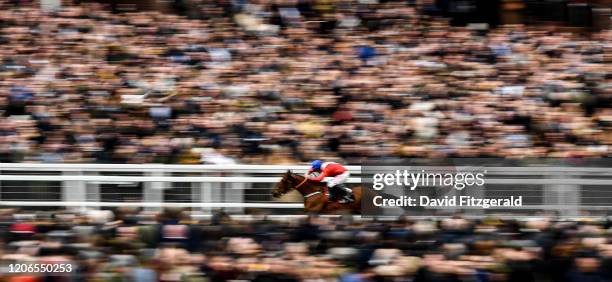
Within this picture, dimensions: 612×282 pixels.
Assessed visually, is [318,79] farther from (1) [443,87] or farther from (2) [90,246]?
(2) [90,246]

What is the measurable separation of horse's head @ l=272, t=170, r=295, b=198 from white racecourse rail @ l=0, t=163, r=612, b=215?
0.15 m

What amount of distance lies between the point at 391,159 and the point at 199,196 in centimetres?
248

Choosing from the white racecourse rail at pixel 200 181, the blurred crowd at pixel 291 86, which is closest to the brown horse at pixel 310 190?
the white racecourse rail at pixel 200 181

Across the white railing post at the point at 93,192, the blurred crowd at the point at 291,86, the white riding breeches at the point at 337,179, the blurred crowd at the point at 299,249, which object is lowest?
the blurred crowd at the point at 299,249

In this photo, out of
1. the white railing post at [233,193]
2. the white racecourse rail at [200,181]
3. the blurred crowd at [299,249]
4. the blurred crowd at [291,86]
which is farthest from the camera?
the blurred crowd at [291,86]

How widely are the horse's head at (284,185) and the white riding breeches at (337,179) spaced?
453mm

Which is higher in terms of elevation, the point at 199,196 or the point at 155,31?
the point at 155,31

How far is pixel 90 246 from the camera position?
1449cm

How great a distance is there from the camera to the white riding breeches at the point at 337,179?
55.5 ft

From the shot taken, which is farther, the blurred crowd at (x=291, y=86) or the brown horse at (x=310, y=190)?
the blurred crowd at (x=291, y=86)

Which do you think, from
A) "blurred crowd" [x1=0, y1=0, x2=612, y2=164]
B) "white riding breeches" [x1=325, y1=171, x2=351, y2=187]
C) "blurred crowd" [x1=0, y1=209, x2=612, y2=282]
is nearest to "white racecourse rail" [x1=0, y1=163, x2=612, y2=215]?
"white riding breeches" [x1=325, y1=171, x2=351, y2=187]

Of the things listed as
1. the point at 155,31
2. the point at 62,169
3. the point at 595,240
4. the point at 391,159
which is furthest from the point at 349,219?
the point at 155,31

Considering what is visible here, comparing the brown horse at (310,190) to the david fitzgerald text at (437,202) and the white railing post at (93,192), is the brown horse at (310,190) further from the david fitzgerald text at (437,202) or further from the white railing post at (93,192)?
the white railing post at (93,192)

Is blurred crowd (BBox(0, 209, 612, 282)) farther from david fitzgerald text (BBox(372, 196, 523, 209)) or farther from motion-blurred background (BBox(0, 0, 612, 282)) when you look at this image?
david fitzgerald text (BBox(372, 196, 523, 209))
